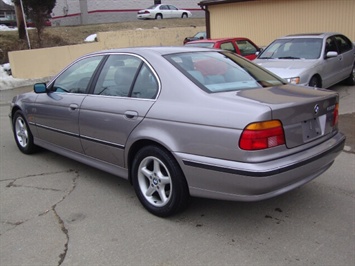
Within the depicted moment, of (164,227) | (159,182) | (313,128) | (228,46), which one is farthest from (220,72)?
(228,46)

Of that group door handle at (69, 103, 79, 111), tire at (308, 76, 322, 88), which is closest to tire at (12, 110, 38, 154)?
door handle at (69, 103, 79, 111)

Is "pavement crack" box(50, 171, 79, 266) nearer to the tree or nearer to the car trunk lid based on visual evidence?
the car trunk lid

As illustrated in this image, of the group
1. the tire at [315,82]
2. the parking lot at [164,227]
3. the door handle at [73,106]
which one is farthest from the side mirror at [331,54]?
the door handle at [73,106]

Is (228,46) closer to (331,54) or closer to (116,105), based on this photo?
(331,54)

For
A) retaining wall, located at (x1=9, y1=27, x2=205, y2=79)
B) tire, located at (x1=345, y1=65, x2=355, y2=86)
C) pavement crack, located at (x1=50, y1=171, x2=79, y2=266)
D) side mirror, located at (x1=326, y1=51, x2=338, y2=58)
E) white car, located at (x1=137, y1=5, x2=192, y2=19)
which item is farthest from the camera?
white car, located at (x1=137, y1=5, x2=192, y2=19)

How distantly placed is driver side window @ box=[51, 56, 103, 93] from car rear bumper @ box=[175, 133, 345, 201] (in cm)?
178

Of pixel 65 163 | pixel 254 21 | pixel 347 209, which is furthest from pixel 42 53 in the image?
pixel 347 209

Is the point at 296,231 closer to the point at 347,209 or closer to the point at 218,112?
the point at 347,209

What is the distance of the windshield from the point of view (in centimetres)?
903

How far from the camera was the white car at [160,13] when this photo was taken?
33.9m

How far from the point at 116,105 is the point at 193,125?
1.05 meters

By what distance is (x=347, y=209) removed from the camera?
371cm

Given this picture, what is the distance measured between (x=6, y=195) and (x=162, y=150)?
2.05 meters

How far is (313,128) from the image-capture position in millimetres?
3363
